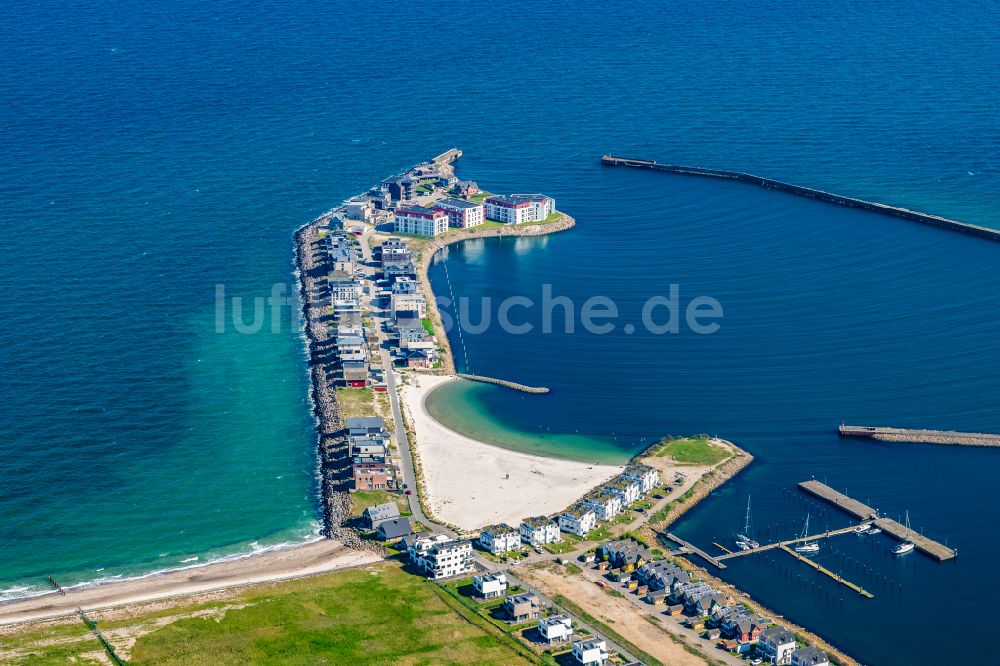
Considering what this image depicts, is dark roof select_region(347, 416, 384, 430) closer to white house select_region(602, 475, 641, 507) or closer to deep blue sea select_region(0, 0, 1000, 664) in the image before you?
deep blue sea select_region(0, 0, 1000, 664)

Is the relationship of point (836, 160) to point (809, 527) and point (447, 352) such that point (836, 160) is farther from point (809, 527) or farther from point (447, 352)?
point (809, 527)

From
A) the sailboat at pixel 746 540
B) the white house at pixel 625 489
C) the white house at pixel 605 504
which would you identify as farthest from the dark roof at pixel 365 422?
the sailboat at pixel 746 540

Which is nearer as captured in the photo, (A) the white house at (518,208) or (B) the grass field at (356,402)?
(B) the grass field at (356,402)

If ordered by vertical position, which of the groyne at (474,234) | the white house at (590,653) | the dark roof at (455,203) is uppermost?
the dark roof at (455,203)

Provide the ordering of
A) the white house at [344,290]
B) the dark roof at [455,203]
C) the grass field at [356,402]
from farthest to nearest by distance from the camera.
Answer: the dark roof at [455,203] → the white house at [344,290] → the grass field at [356,402]

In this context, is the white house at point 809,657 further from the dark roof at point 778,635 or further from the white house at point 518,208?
the white house at point 518,208

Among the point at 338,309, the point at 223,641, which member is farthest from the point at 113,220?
the point at 223,641
